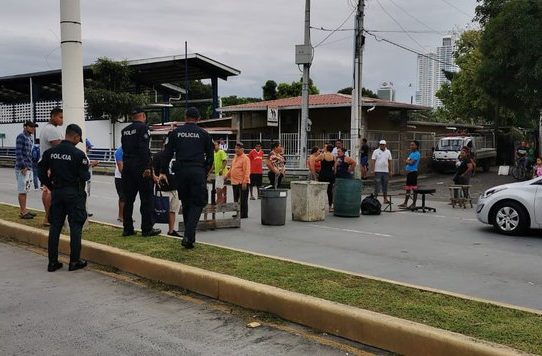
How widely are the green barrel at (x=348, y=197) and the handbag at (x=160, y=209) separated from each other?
532cm

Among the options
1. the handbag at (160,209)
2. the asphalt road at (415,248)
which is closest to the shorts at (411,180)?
the asphalt road at (415,248)

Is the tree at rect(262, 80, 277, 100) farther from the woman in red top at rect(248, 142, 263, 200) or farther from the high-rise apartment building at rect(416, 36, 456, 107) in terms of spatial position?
the woman in red top at rect(248, 142, 263, 200)

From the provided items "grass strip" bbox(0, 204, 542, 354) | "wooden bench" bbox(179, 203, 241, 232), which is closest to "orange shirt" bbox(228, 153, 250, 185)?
"wooden bench" bbox(179, 203, 241, 232)

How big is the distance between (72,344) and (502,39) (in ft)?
65.7

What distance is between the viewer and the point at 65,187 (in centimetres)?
682

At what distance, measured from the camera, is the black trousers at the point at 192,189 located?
7.21 metres

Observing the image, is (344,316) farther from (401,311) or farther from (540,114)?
(540,114)

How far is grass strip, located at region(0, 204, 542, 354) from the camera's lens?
431 centimetres

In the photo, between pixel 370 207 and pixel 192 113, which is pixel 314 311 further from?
pixel 370 207

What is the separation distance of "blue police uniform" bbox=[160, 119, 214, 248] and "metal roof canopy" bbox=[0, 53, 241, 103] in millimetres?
30424

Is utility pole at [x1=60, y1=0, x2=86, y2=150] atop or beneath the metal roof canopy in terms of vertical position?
beneath

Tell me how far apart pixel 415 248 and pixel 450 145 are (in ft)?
71.0

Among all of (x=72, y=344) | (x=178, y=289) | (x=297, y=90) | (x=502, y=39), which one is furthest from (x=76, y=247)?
(x=297, y=90)

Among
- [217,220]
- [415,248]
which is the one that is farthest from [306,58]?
[415,248]
